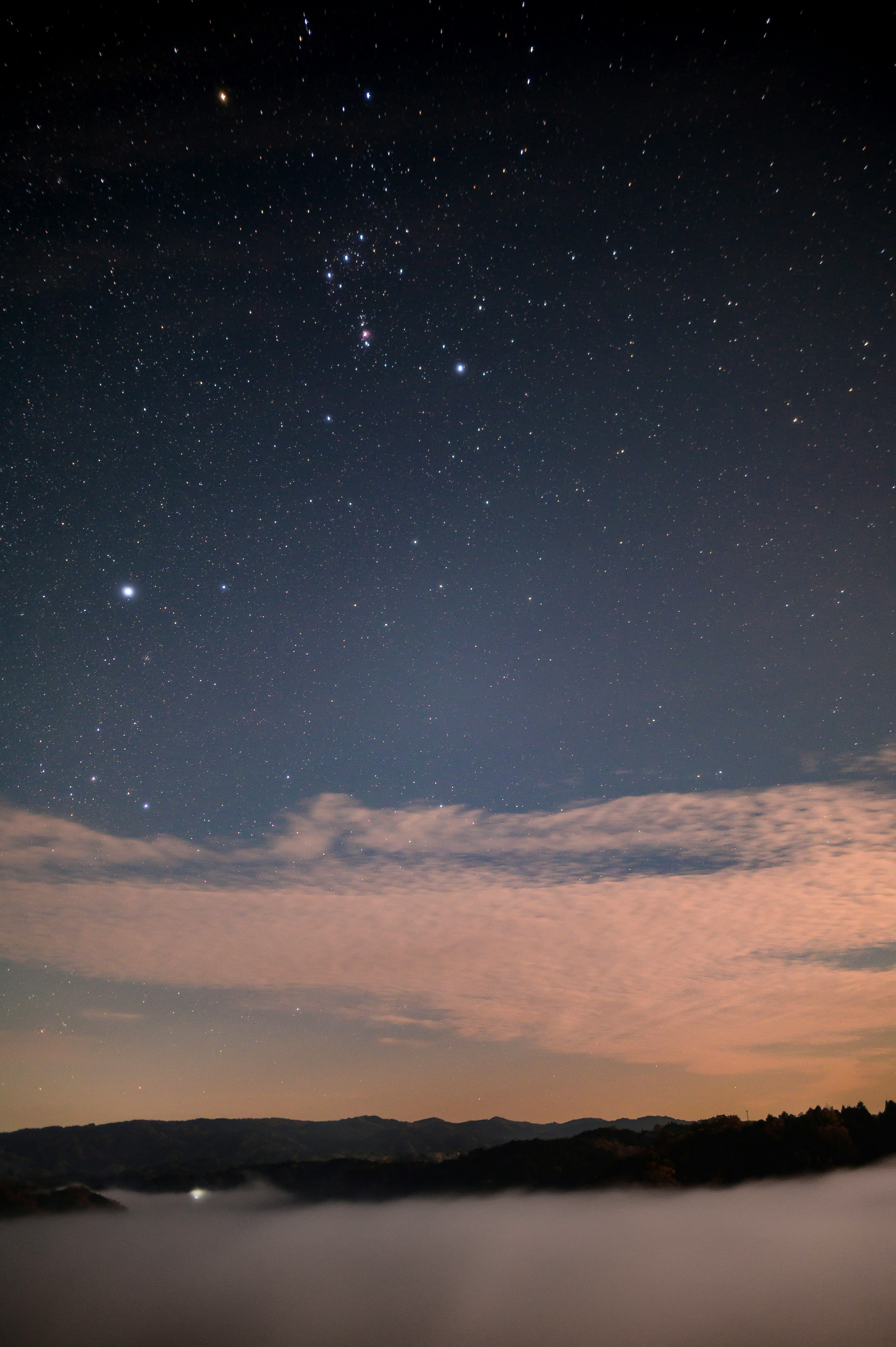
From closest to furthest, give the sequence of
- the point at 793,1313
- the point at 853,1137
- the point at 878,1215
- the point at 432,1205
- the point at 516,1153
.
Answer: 1. the point at 853,1137
2. the point at 878,1215
3. the point at 793,1313
4. the point at 516,1153
5. the point at 432,1205

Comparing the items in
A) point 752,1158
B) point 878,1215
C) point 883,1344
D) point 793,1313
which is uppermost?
point 752,1158

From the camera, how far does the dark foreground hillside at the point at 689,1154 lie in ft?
342

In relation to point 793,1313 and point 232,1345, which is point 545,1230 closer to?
point 793,1313

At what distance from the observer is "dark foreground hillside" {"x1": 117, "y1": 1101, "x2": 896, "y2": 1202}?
4109 inches

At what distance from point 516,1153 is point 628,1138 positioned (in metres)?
32.0

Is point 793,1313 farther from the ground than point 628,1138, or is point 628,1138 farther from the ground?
point 628,1138

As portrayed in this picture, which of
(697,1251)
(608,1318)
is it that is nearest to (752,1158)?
(697,1251)

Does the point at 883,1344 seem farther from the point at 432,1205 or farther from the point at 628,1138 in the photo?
the point at 432,1205

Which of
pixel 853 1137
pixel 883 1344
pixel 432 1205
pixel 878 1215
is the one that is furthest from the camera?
pixel 432 1205

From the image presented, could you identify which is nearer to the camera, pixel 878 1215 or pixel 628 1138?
pixel 878 1215

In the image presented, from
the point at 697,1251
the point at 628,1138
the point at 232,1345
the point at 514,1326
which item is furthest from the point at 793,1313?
the point at 232,1345

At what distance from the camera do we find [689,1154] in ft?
427

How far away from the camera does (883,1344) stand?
90812 mm

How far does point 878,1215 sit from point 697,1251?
262 feet
